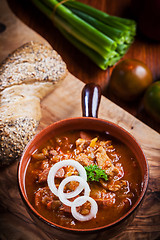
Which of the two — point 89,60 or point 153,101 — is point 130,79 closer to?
point 153,101

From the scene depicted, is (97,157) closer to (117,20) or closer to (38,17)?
(117,20)

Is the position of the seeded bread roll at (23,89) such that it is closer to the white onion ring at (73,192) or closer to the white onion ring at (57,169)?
the white onion ring at (57,169)

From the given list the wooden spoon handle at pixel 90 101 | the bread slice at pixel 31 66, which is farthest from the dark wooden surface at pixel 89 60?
the wooden spoon handle at pixel 90 101

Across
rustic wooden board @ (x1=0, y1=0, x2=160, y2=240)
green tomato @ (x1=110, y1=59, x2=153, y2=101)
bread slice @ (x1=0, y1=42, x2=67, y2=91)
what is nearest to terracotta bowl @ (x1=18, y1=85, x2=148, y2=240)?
rustic wooden board @ (x1=0, y1=0, x2=160, y2=240)

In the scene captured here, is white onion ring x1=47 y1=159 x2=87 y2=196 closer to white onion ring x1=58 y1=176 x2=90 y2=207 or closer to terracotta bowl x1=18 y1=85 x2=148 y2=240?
white onion ring x1=58 y1=176 x2=90 y2=207

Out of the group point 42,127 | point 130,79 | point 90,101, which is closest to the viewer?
point 90,101

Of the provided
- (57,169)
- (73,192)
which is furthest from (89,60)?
(73,192)
